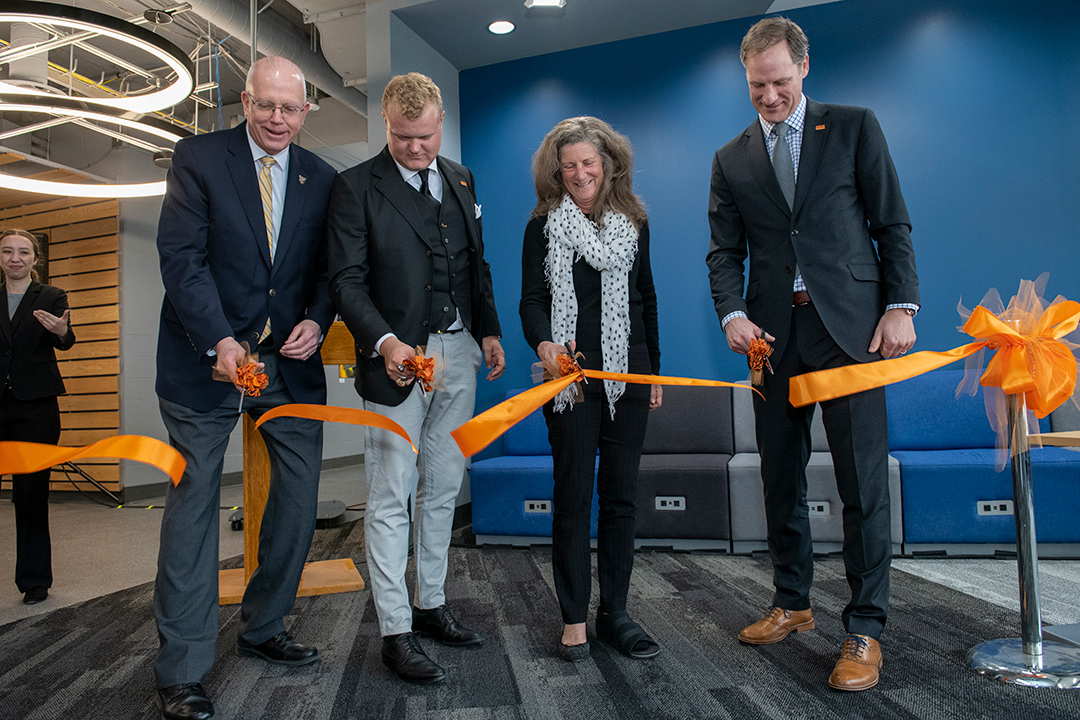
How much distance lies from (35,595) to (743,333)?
3.39 m

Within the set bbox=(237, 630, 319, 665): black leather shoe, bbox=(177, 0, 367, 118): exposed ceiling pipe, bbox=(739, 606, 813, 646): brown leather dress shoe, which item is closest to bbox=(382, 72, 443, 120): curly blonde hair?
bbox=(237, 630, 319, 665): black leather shoe

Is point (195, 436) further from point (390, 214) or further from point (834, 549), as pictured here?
point (834, 549)

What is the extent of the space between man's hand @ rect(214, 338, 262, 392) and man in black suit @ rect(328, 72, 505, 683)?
313 millimetres

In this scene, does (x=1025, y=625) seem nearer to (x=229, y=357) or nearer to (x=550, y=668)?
(x=550, y=668)

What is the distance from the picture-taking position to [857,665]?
1.87 m

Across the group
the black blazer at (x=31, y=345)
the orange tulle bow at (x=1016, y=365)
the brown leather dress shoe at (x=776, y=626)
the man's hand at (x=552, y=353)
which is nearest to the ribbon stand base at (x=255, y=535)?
the black blazer at (x=31, y=345)

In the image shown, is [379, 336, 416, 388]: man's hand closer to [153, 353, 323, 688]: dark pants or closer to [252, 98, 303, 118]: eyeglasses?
[153, 353, 323, 688]: dark pants

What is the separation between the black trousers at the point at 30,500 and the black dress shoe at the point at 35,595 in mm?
16

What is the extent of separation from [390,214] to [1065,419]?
3879mm

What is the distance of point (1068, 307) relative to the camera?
194 centimetres

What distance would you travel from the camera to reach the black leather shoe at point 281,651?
2.18 meters

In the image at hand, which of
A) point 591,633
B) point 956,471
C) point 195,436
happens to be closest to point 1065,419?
point 956,471

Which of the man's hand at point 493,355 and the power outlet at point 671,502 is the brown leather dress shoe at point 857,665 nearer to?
the man's hand at point 493,355

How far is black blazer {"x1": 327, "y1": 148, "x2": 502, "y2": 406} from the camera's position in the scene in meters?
2.07
